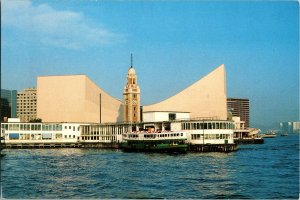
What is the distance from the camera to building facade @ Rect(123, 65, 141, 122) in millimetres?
49812

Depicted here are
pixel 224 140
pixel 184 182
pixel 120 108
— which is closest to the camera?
pixel 184 182

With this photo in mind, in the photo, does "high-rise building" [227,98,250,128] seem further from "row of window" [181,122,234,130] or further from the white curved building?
"row of window" [181,122,234,130]

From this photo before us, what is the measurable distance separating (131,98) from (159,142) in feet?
60.0

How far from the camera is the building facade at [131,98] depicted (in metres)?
49.8

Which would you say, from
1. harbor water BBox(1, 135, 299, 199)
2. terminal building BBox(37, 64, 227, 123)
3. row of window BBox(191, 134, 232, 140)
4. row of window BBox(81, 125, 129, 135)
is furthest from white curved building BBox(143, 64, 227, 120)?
harbor water BBox(1, 135, 299, 199)

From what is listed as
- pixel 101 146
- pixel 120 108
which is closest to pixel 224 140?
pixel 101 146

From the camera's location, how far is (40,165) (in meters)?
22.2

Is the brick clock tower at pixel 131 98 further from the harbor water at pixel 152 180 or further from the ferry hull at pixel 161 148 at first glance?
the harbor water at pixel 152 180

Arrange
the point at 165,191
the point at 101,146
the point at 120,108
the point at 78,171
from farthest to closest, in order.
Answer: the point at 120,108, the point at 101,146, the point at 78,171, the point at 165,191

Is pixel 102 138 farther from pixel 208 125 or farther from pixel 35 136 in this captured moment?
pixel 208 125

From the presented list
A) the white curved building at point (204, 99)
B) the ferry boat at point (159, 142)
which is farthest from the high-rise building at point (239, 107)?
the ferry boat at point (159, 142)

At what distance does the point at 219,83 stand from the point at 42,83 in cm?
1888

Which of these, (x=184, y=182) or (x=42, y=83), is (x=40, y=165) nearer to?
(x=184, y=182)

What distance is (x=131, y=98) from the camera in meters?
50.3
